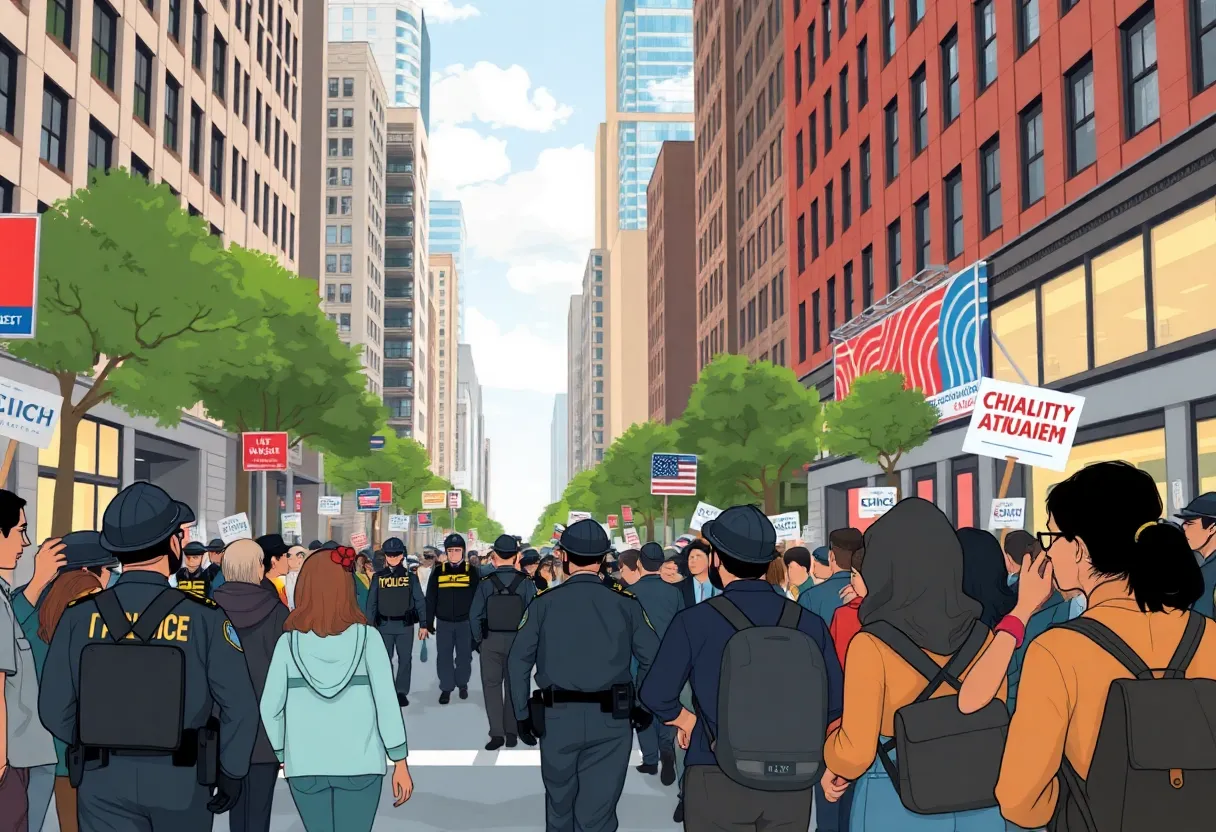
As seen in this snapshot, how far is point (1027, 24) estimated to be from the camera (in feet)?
97.9

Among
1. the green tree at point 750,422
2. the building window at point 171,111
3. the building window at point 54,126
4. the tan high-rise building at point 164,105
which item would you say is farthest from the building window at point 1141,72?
the building window at point 171,111

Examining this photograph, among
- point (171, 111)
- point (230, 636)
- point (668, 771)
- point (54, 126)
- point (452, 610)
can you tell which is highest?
point (171, 111)

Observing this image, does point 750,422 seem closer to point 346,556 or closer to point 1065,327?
point 1065,327

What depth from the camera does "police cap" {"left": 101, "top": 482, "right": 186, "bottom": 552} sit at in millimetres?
4832

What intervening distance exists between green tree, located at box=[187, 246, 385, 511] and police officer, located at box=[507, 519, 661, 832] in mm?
26792

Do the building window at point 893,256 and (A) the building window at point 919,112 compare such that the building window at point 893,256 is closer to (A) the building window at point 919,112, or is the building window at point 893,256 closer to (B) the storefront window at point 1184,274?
(A) the building window at point 919,112

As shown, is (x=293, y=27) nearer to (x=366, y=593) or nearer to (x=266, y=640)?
(x=366, y=593)

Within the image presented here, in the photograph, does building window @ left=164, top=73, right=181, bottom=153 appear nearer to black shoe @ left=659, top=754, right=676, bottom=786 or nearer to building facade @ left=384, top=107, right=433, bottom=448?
black shoe @ left=659, top=754, right=676, bottom=786

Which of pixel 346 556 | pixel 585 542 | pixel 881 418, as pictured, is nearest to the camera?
pixel 585 542

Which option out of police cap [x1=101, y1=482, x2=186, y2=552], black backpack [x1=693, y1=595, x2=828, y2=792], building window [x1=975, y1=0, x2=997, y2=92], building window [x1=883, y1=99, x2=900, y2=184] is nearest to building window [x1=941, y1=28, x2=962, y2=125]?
building window [x1=975, y1=0, x2=997, y2=92]

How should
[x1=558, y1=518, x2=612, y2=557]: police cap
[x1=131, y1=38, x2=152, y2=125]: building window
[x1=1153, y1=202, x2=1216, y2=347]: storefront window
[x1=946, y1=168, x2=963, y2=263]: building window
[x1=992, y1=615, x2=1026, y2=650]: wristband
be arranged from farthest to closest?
1. [x1=131, y1=38, x2=152, y2=125]: building window
2. [x1=946, y1=168, x2=963, y2=263]: building window
3. [x1=1153, y1=202, x2=1216, y2=347]: storefront window
4. [x1=558, y1=518, x2=612, y2=557]: police cap
5. [x1=992, y1=615, x2=1026, y2=650]: wristband

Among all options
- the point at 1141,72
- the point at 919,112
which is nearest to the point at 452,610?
the point at 1141,72

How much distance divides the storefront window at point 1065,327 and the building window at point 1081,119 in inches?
89.4

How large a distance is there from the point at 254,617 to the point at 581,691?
7.42 ft
